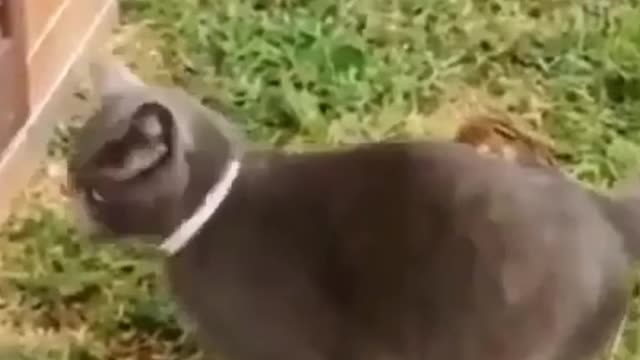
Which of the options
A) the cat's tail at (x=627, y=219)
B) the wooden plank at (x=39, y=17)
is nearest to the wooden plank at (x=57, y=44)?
the wooden plank at (x=39, y=17)

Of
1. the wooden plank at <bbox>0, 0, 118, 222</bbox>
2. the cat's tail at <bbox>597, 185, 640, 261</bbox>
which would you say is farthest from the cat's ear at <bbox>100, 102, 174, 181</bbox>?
the wooden plank at <bbox>0, 0, 118, 222</bbox>

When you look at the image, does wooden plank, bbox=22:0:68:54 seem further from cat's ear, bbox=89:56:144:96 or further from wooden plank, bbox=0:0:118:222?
cat's ear, bbox=89:56:144:96

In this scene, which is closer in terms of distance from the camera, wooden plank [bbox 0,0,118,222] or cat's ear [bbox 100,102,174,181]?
cat's ear [bbox 100,102,174,181]

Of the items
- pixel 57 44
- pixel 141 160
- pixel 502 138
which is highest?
pixel 141 160

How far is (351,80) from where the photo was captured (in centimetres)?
202

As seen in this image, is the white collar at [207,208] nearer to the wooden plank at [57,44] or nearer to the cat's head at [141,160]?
the cat's head at [141,160]

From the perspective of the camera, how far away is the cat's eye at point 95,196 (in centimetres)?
134

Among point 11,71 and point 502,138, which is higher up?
point 11,71

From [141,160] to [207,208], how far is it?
0.08 metres

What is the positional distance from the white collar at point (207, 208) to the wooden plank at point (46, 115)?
486 mm

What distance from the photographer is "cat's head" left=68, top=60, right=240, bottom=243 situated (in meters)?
1.31

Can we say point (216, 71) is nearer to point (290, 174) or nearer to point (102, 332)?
point (102, 332)

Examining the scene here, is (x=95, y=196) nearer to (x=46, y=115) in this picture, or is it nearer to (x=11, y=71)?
(x=11, y=71)

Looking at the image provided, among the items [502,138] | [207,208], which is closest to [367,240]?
[207,208]
